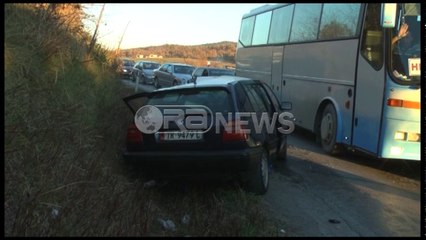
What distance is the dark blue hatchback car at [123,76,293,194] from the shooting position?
650cm

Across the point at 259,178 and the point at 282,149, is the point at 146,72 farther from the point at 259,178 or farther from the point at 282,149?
the point at 259,178

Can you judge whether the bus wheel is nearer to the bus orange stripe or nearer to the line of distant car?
the bus orange stripe

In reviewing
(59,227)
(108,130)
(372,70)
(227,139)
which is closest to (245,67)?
(372,70)

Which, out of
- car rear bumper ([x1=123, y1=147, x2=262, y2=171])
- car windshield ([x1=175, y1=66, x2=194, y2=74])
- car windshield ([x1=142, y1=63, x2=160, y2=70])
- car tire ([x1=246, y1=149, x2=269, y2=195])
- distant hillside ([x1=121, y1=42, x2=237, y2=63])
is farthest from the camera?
distant hillside ([x1=121, y1=42, x2=237, y2=63])

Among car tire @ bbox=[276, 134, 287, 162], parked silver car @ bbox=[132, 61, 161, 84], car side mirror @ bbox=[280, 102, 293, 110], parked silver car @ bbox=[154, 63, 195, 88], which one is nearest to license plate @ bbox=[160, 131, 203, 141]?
car tire @ bbox=[276, 134, 287, 162]

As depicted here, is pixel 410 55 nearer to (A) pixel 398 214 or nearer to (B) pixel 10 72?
(A) pixel 398 214

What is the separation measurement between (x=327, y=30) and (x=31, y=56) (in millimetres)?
7180

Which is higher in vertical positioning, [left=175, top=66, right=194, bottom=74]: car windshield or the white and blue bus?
the white and blue bus

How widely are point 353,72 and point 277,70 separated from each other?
4.64 meters

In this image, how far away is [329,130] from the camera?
11094 mm

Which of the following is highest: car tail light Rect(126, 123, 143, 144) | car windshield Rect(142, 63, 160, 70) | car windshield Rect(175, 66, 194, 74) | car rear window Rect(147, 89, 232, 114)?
car rear window Rect(147, 89, 232, 114)

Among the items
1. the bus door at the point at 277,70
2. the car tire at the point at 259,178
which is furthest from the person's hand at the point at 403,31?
the bus door at the point at 277,70

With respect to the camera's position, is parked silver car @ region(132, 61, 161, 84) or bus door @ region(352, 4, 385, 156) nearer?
bus door @ region(352, 4, 385, 156)

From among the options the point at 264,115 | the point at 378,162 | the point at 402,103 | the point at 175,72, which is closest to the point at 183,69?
the point at 175,72
